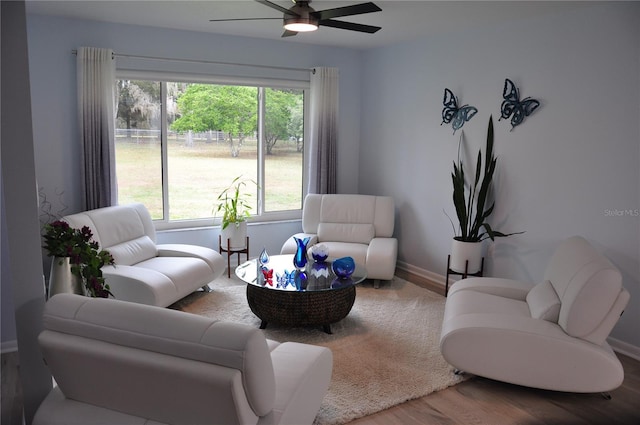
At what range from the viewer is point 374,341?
387 cm

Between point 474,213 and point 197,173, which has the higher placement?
point 197,173

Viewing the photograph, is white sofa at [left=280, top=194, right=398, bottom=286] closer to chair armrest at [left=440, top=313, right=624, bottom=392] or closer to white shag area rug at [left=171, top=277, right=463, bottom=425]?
white shag area rug at [left=171, top=277, right=463, bottom=425]

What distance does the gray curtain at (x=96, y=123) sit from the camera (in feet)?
15.3

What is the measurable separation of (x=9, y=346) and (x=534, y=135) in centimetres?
403

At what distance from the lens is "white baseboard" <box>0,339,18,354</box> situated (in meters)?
2.12

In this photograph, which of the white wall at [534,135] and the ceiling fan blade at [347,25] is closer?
the white wall at [534,135]

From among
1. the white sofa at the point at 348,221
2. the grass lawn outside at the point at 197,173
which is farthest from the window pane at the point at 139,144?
the white sofa at the point at 348,221

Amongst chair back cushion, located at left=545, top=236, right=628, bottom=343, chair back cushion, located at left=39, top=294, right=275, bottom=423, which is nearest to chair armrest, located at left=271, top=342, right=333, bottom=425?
chair back cushion, located at left=39, top=294, right=275, bottom=423

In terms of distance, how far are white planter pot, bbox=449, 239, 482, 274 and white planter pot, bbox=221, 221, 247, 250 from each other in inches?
87.0

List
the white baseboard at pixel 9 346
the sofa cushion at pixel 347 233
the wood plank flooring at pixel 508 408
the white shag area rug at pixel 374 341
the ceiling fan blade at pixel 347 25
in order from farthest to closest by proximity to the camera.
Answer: the sofa cushion at pixel 347 233 → the ceiling fan blade at pixel 347 25 → the white shag area rug at pixel 374 341 → the wood plank flooring at pixel 508 408 → the white baseboard at pixel 9 346

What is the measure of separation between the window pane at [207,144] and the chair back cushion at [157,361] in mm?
3577

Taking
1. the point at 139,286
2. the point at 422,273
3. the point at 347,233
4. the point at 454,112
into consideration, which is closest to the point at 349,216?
the point at 347,233

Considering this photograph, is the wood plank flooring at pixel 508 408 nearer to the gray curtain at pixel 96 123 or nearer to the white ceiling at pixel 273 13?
the white ceiling at pixel 273 13

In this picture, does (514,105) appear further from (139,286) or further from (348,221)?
(139,286)
